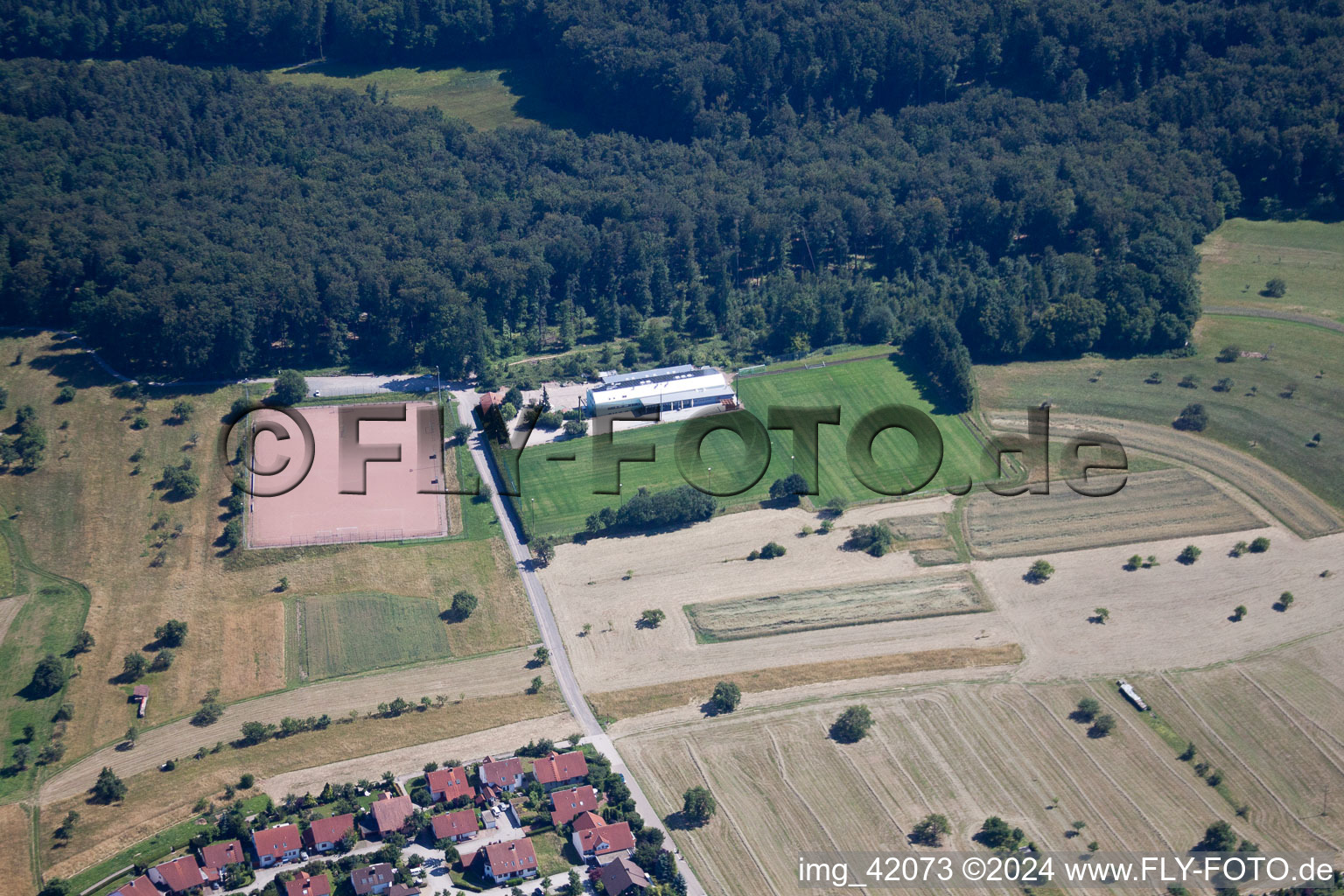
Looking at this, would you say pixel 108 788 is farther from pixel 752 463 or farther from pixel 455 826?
pixel 752 463

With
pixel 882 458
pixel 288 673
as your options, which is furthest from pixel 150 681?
pixel 882 458

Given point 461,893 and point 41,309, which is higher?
point 41,309

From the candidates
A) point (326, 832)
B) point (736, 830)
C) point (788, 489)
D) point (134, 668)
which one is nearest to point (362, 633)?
point (134, 668)

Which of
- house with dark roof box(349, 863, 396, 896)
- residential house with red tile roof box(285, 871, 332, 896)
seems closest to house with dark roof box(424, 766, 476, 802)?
house with dark roof box(349, 863, 396, 896)

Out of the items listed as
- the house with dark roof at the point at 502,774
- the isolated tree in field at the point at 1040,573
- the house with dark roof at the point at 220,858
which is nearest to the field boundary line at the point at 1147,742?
the isolated tree in field at the point at 1040,573

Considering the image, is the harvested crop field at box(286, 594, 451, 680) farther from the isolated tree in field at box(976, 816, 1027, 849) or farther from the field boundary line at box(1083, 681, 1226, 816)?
the field boundary line at box(1083, 681, 1226, 816)

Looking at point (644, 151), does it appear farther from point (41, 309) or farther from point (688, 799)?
point (688, 799)

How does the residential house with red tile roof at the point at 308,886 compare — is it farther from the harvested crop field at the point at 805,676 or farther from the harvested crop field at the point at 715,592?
the harvested crop field at the point at 715,592
